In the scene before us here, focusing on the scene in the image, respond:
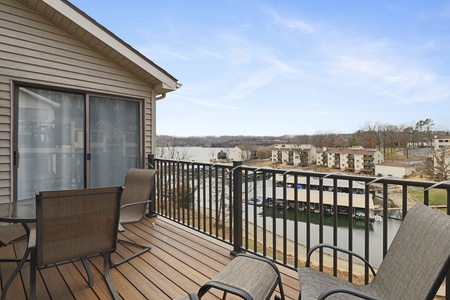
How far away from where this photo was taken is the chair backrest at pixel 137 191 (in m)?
3.21

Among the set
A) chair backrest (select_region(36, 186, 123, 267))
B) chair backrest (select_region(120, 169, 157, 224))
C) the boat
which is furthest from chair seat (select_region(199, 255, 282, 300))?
chair backrest (select_region(120, 169, 157, 224))

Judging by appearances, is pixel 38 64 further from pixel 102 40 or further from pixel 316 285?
pixel 316 285

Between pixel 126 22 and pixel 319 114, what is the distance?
20.7 metres

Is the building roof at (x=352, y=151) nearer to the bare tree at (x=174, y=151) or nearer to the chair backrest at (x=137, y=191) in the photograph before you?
the bare tree at (x=174, y=151)

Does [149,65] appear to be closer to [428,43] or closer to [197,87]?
[197,87]

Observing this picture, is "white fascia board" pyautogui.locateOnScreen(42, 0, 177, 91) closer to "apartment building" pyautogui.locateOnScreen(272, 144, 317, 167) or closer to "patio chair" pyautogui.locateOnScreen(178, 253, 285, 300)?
"patio chair" pyautogui.locateOnScreen(178, 253, 285, 300)

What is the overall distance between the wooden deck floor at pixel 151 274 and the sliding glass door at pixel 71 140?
111 cm

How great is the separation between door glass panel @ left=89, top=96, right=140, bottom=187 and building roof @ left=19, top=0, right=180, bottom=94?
631mm

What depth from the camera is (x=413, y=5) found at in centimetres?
1636

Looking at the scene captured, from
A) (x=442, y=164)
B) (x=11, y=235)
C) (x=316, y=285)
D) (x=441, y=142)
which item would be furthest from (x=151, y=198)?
(x=441, y=142)

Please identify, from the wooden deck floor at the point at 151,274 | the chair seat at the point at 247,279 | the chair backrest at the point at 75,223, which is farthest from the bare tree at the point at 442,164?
the chair backrest at the point at 75,223

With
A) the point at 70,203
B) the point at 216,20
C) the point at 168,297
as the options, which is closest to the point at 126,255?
the point at 168,297

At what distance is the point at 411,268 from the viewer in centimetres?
133

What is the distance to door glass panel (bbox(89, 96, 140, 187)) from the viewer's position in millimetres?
4316
